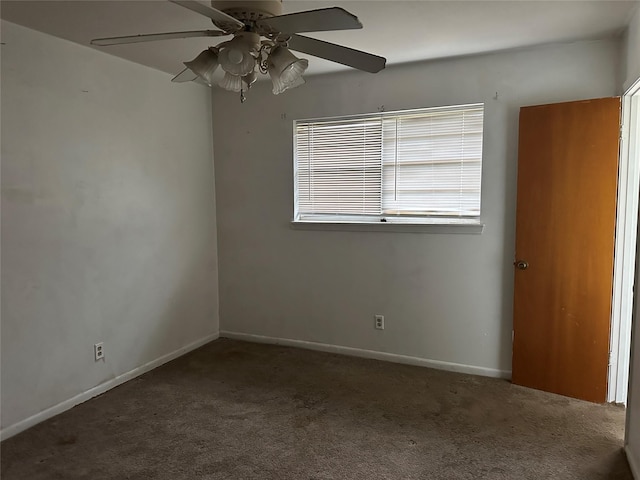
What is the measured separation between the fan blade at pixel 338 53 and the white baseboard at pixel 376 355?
2.54 meters

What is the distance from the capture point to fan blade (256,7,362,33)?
1423 mm

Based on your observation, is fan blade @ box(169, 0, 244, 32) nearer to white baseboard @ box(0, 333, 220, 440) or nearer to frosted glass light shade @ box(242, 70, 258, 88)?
frosted glass light shade @ box(242, 70, 258, 88)

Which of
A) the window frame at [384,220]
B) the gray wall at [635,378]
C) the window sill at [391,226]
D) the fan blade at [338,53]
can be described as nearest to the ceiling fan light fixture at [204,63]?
the fan blade at [338,53]

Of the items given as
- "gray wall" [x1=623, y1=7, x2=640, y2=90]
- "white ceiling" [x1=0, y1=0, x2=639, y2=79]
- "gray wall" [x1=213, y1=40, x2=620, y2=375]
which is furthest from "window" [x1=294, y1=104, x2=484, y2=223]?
"gray wall" [x1=623, y1=7, x2=640, y2=90]

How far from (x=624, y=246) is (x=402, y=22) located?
2.03 m

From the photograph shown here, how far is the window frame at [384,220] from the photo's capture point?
3420 mm

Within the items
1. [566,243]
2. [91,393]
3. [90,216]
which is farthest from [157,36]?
[566,243]

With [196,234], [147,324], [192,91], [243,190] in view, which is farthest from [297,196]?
[147,324]

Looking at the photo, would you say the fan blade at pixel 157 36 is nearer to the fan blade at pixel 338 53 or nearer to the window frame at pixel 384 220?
the fan blade at pixel 338 53

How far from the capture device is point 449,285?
139 inches

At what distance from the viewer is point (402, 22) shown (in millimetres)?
2604

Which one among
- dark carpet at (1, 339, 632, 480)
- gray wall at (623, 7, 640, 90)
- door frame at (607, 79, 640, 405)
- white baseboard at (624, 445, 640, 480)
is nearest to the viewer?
white baseboard at (624, 445, 640, 480)

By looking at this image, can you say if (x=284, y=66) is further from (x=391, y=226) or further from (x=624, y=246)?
(x=624, y=246)

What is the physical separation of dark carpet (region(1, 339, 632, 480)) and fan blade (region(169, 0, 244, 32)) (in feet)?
6.84
